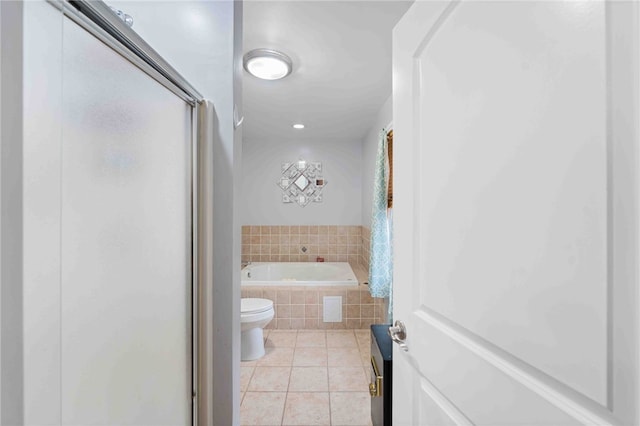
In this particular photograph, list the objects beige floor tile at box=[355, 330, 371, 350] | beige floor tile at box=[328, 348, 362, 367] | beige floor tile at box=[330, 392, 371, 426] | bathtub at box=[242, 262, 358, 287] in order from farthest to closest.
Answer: bathtub at box=[242, 262, 358, 287]
beige floor tile at box=[355, 330, 371, 350]
beige floor tile at box=[328, 348, 362, 367]
beige floor tile at box=[330, 392, 371, 426]

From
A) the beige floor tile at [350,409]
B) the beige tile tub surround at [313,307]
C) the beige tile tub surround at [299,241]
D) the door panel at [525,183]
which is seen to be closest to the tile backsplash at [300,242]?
the beige tile tub surround at [299,241]

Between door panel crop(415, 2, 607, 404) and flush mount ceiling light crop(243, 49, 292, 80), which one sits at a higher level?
flush mount ceiling light crop(243, 49, 292, 80)

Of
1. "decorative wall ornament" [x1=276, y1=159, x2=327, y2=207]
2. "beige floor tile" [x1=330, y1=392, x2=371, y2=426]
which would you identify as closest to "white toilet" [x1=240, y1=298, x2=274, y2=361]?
"beige floor tile" [x1=330, y1=392, x2=371, y2=426]

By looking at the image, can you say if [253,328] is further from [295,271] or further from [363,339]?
[295,271]

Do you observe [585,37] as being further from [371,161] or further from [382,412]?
[371,161]

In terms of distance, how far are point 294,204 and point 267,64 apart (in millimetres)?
2502

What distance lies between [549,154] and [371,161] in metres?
3.13

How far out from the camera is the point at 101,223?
560 mm

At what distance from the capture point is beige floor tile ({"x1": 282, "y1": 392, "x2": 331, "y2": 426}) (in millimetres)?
1777

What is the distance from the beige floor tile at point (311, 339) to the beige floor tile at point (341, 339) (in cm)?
6

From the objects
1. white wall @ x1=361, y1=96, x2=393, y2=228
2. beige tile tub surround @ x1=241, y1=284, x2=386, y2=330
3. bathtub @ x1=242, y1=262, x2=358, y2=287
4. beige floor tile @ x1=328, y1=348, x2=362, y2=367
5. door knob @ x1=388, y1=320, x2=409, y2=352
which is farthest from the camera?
bathtub @ x1=242, y1=262, x2=358, y2=287

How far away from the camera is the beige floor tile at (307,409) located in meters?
Result: 1.78

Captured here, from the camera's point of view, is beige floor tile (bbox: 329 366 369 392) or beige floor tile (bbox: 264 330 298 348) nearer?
beige floor tile (bbox: 329 366 369 392)

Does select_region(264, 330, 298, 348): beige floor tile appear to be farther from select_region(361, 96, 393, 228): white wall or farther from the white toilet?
select_region(361, 96, 393, 228): white wall
